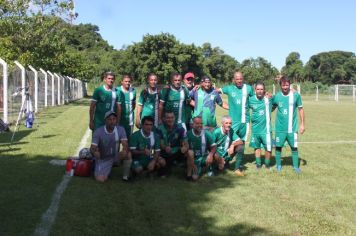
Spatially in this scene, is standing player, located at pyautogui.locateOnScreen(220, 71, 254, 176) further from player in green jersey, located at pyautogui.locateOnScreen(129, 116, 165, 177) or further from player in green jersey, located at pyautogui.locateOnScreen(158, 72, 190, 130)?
player in green jersey, located at pyautogui.locateOnScreen(129, 116, 165, 177)

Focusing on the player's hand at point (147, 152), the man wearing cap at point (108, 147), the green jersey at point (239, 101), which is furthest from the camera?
the green jersey at point (239, 101)

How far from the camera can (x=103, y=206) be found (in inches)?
251

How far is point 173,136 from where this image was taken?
874 centimetres

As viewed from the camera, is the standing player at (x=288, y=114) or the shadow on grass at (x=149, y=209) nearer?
the shadow on grass at (x=149, y=209)

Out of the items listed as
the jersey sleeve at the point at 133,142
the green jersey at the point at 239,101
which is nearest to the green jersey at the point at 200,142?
the green jersey at the point at 239,101

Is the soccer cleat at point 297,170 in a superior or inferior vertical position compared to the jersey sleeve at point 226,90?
inferior

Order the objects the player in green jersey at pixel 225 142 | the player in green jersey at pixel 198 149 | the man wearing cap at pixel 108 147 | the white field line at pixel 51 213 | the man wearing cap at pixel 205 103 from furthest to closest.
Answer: the man wearing cap at pixel 205 103 < the player in green jersey at pixel 225 142 < the player in green jersey at pixel 198 149 < the man wearing cap at pixel 108 147 < the white field line at pixel 51 213

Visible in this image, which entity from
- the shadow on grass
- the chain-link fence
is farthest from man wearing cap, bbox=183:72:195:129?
the chain-link fence

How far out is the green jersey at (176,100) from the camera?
29.3 feet

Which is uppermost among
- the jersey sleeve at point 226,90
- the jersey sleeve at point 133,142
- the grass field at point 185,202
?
the jersey sleeve at point 226,90

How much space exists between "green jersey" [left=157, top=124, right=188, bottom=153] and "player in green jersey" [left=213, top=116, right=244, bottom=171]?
0.61m

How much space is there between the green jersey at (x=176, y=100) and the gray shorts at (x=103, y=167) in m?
1.56

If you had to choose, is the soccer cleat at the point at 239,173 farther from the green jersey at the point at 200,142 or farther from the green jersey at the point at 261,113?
the green jersey at the point at 261,113

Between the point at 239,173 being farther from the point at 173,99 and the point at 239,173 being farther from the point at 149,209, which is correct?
the point at 149,209
